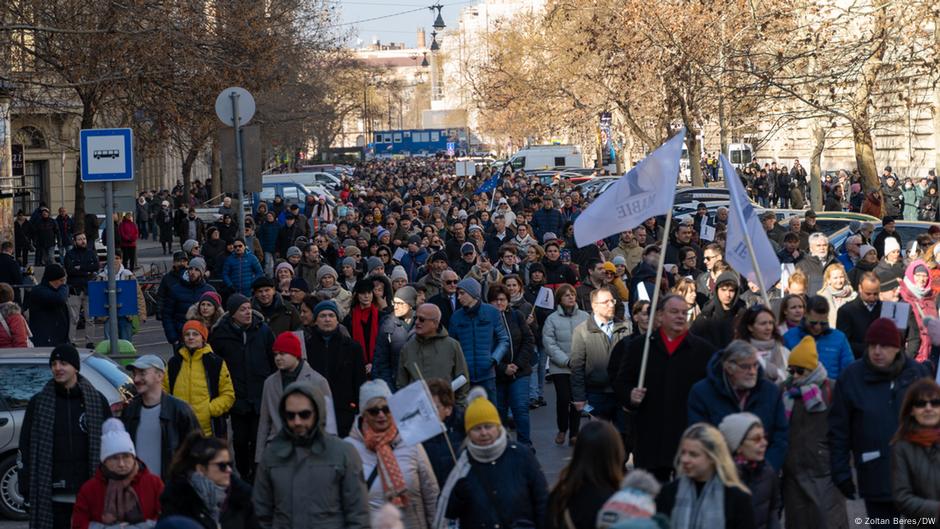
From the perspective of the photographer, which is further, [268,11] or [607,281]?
[268,11]

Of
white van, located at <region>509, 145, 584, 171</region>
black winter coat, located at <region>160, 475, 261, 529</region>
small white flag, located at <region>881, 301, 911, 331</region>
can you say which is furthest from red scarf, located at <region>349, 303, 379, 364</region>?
white van, located at <region>509, 145, 584, 171</region>

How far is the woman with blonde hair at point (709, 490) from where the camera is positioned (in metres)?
6.02

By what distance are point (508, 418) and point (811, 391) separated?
600 centimetres

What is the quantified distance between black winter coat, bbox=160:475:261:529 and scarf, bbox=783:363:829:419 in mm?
3016

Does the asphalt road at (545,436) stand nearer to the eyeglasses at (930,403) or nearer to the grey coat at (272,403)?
the grey coat at (272,403)

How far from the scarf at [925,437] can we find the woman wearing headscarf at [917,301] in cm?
520

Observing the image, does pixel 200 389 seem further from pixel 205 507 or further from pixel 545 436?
pixel 545 436

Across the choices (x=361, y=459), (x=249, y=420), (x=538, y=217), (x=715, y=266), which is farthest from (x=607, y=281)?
(x=538, y=217)

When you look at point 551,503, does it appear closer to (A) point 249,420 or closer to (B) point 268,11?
(A) point 249,420

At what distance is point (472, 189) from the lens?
2035 inches

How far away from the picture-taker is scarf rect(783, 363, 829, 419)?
27.5 feet

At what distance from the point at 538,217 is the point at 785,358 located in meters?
19.4

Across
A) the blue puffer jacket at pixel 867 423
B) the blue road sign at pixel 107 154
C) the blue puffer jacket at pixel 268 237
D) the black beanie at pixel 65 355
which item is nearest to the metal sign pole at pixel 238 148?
the blue road sign at pixel 107 154

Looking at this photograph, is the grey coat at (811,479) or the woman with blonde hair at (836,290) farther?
the woman with blonde hair at (836,290)
